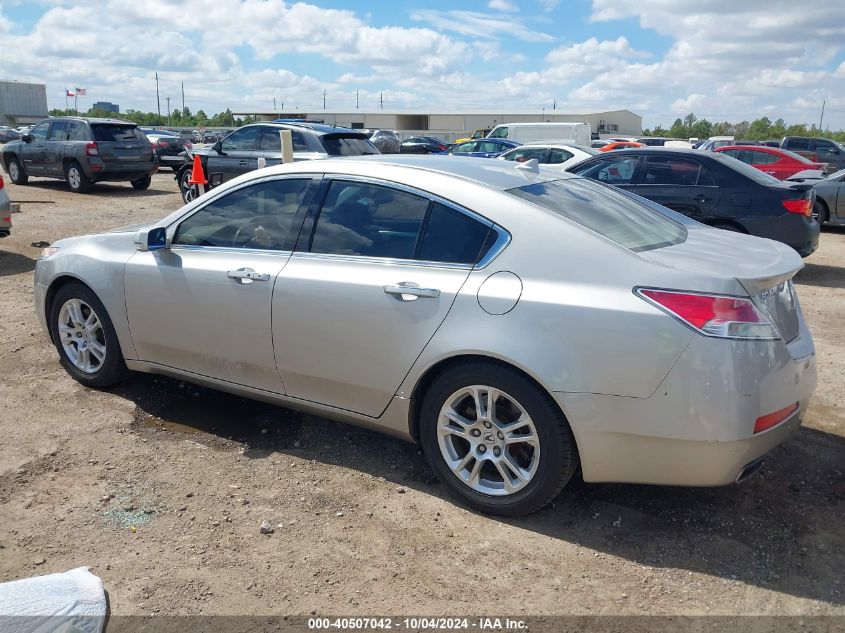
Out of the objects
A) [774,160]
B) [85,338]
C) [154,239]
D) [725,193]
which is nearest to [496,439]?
[154,239]

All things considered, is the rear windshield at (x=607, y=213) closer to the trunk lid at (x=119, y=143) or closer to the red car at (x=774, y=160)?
the trunk lid at (x=119, y=143)

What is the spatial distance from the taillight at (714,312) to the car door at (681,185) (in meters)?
Result: 6.37

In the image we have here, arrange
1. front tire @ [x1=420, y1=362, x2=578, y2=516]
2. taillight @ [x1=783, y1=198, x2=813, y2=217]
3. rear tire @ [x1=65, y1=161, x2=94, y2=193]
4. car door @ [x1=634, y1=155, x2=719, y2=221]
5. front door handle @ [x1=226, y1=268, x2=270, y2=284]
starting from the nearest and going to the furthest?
front tire @ [x1=420, y1=362, x2=578, y2=516] < front door handle @ [x1=226, y1=268, x2=270, y2=284] < taillight @ [x1=783, y1=198, x2=813, y2=217] < car door @ [x1=634, y1=155, x2=719, y2=221] < rear tire @ [x1=65, y1=161, x2=94, y2=193]

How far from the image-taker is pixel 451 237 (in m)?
3.50

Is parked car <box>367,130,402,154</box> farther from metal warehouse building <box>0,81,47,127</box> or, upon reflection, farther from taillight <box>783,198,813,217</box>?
metal warehouse building <box>0,81,47,127</box>

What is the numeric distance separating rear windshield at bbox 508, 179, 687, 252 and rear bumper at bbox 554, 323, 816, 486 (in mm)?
687

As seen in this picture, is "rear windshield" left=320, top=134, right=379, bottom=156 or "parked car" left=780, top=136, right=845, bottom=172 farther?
"parked car" left=780, top=136, right=845, bottom=172

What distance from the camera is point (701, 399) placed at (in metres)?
2.92

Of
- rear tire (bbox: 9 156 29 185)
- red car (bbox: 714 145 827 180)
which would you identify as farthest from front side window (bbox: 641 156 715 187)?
rear tire (bbox: 9 156 29 185)

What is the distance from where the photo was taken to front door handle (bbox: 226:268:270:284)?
394cm

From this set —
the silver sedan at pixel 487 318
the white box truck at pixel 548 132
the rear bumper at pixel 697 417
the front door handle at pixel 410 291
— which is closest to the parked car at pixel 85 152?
the silver sedan at pixel 487 318

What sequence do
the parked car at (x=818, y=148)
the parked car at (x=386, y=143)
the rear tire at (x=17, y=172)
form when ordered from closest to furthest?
the rear tire at (x=17, y=172) < the parked car at (x=818, y=148) < the parked car at (x=386, y=143)

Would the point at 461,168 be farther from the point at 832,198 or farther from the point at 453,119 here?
the point at 453,119

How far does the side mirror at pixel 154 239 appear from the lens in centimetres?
437
